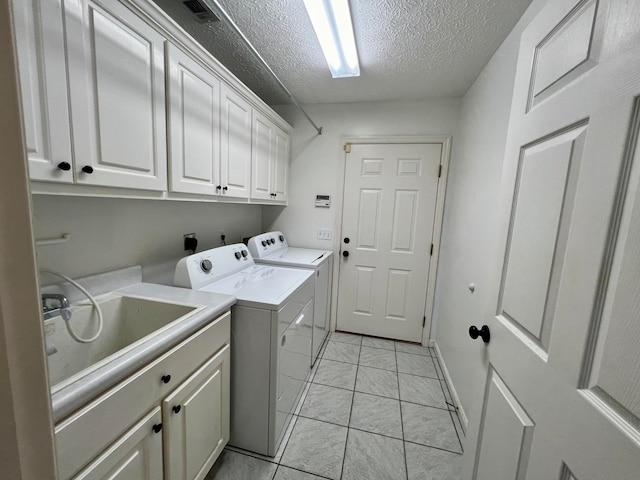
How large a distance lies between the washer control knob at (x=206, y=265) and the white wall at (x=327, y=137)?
1353 millimetres

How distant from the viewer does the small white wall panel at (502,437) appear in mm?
744

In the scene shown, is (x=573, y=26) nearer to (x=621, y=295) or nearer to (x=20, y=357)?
(x=621, y=295)

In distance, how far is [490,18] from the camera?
4.64 feet

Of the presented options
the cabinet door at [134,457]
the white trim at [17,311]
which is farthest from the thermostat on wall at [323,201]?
the white trim at [17,311]

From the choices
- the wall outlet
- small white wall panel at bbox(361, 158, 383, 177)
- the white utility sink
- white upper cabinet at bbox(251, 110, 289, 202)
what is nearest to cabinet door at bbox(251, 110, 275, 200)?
white upper cabinet at bbox(251, 110, 289, 202)

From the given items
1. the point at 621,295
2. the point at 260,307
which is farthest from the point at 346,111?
the point at 621,295

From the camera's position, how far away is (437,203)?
2.51 meters

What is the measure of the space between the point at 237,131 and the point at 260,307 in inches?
46.1

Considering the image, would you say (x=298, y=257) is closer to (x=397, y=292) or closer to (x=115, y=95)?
(x=397, y=292)

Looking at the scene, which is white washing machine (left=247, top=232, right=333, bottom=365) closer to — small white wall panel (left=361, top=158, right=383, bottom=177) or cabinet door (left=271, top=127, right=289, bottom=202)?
cabinet door (left=271, top=127, right=289, bottom=202)

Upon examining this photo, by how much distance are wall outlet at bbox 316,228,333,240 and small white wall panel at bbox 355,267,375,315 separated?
0.47 meters

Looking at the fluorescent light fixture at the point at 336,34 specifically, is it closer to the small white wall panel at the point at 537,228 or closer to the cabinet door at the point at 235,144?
the cabinet door at the point at 235,144

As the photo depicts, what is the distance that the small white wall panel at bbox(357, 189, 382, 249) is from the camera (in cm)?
265

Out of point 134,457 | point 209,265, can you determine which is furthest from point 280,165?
point 134,457
